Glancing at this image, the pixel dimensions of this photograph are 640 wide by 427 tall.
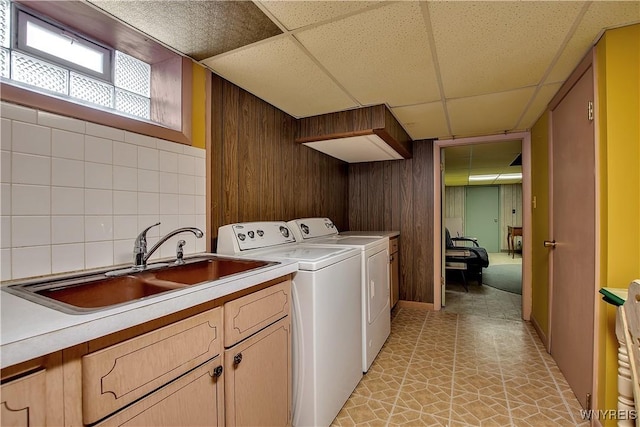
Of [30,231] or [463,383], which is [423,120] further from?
[30,231]

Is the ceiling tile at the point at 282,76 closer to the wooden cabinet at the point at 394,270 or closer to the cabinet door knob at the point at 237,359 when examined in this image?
the cabinet door knob at the point at 237,359

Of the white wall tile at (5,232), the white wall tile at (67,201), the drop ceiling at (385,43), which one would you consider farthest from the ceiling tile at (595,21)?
the white wall tile at (5,232)

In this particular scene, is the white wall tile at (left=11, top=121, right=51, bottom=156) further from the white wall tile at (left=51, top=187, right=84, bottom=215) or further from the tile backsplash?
the white wall tile at (left=51, top=187, right=84, bottom=215)

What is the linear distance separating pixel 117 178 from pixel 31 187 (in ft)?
0.98

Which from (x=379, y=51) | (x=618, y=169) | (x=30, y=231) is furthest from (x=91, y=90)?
(x=618, y=169)

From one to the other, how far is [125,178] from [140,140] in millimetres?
207

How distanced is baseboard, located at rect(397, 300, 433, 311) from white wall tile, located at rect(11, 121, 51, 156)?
3578mm

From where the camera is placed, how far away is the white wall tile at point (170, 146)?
5.01 ft

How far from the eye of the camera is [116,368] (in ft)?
2.48

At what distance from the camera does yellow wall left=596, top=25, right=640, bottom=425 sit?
1347mm

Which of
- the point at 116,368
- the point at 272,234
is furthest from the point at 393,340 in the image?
the point at 116,368

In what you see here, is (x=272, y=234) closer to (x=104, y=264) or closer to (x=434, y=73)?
(x=104, y=264)

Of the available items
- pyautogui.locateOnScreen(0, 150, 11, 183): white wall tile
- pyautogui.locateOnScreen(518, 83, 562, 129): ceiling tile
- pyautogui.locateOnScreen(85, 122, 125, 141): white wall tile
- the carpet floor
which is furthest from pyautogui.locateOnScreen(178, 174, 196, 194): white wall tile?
the carpet floor

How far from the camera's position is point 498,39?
147 cm
